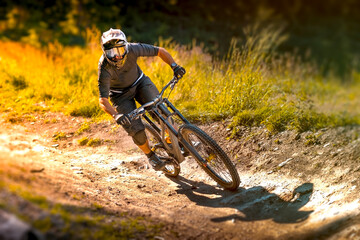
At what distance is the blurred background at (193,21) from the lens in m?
12.9

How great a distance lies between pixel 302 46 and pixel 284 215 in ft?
38.8

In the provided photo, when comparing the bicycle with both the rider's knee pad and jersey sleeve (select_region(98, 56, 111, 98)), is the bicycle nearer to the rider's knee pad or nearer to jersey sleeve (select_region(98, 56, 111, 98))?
the rider's knee pad

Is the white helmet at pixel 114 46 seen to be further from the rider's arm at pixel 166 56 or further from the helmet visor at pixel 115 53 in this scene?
the rider's arm at pixel 166 56

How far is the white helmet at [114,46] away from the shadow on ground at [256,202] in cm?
166

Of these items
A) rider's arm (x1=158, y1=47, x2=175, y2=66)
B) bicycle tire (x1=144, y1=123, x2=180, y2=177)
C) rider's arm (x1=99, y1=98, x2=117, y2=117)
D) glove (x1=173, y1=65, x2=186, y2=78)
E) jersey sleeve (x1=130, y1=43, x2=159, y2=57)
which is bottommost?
bicycle tire (x1=144, y1=123, x2=180, y2=177)

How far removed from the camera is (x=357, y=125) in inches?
→ 185

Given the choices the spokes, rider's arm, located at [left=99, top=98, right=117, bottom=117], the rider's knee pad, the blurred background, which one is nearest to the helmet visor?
rider's arm, located at [left=99, top=98, right=117, bottom=117]

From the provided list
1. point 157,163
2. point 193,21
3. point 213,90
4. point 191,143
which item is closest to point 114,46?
point 191,143

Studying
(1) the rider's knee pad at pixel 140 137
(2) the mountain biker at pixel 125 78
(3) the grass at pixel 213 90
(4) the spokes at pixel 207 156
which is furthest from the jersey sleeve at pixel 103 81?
(3) the grass at pixel 213 90

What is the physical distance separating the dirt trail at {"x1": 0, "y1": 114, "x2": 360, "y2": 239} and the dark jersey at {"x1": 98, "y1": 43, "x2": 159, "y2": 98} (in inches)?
39.8

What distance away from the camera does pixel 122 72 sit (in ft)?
13.8

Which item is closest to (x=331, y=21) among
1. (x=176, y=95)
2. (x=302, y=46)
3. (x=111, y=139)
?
(x=302, y=46)

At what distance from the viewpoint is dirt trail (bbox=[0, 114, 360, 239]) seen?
3.23 m

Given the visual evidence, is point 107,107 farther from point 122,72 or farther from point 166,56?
point 166,56
